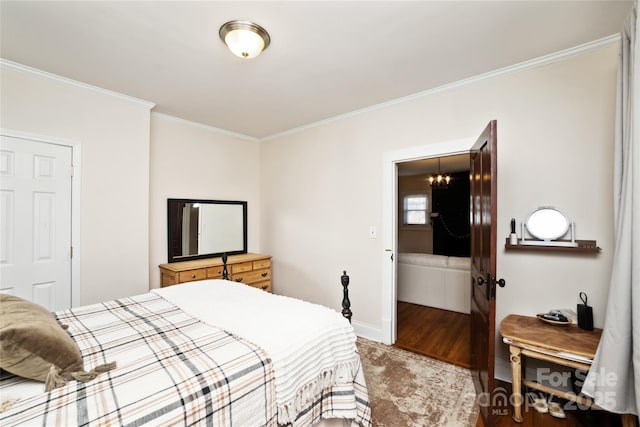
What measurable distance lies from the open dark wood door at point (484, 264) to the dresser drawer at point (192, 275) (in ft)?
9.14

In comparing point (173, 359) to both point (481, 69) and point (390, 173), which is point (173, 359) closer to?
point (390, 173)

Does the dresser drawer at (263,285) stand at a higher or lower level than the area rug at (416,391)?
higher

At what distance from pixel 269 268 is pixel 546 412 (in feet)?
10.2

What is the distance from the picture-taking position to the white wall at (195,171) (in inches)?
130

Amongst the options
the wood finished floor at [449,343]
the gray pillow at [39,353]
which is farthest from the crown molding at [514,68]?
the gray pillow at [39,353]

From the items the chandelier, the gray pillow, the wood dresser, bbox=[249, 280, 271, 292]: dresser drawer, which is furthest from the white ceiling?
the chandelier

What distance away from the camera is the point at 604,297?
193 cm

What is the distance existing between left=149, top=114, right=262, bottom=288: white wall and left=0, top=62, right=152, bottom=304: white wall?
0.35 m

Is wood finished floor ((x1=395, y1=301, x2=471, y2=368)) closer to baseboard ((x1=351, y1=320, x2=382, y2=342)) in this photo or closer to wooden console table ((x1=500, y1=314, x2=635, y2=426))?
baseboard ((x1=351, y1=320, x2=382, y2=342))

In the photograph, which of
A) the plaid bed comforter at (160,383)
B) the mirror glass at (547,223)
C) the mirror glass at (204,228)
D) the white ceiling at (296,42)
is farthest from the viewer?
the mirror glass at (204,228)

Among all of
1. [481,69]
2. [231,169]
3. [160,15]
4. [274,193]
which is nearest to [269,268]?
[274,193]

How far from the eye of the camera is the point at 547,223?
82.3 inches

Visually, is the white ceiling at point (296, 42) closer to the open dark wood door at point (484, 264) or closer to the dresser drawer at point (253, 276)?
the open dark wood door at point (484, 264)

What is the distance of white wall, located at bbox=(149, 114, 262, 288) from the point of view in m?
3.30
